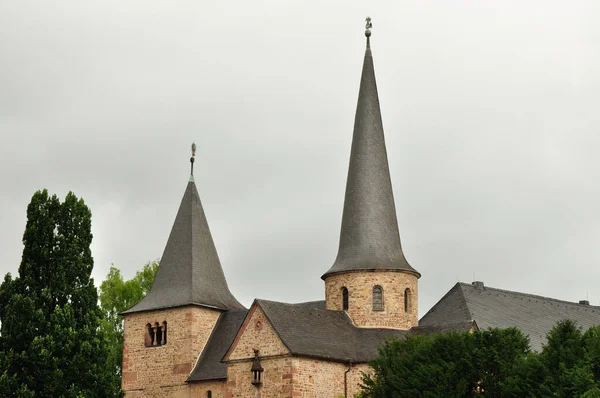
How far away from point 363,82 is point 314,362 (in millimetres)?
14996

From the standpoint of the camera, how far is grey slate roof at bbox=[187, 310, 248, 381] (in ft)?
173

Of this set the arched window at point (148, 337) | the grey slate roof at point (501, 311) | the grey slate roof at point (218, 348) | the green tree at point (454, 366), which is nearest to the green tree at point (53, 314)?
the grey slate roof at point (218, 348)

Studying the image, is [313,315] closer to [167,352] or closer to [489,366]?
[167,352]

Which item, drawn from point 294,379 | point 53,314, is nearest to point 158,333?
point 294,379

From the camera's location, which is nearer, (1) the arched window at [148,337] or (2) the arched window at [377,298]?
(2) the arched window at [377,298]

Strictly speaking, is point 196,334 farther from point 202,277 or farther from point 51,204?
point 51,204

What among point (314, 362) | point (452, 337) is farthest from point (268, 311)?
point (452, 337)

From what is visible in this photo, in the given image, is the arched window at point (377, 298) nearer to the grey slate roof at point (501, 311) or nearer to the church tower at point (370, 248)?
the church tower at point (370, 248)

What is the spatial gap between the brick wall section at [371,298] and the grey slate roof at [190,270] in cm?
742

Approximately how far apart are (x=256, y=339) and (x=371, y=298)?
21.3 feet

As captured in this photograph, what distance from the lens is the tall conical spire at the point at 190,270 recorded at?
55.9m

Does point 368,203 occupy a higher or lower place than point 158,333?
higher

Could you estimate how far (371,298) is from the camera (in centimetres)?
5116

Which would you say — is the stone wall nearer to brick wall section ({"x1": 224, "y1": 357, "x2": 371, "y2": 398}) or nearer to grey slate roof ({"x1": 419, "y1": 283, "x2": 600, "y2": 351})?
brick wall section ({"x1": 224, "y1": 357, "x2": 371, "y2": 398})
